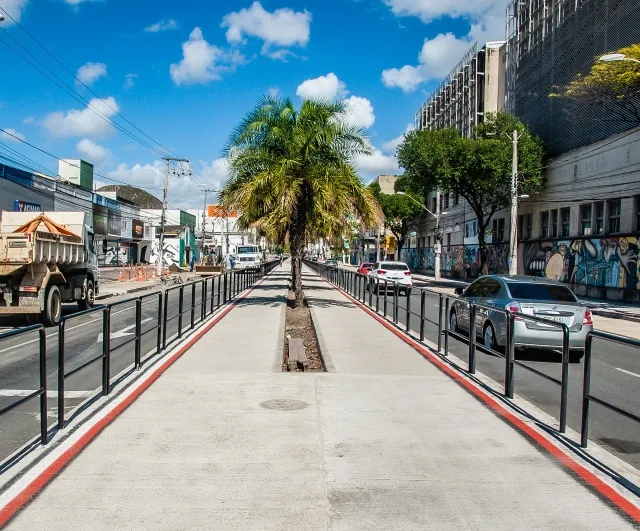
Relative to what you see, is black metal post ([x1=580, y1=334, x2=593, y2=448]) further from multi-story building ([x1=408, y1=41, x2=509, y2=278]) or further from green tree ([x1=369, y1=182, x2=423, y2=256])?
green tree ([x1=369, y1=182, x2=423, y2=256])

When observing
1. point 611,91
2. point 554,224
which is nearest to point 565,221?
point 554,224

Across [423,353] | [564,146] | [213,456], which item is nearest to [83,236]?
[423,353]

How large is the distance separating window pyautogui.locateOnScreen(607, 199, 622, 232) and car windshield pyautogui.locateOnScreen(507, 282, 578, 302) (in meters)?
22.3

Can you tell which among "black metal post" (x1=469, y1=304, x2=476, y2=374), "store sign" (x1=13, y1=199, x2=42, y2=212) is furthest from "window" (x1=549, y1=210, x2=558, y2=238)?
"black metal post" (x1=469, y1=304, x2=476, y2=374)

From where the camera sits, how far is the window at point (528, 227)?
141 ft

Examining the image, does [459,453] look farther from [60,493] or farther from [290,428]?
[60,493]

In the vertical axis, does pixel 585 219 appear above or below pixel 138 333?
above

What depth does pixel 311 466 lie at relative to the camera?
552 centimetres

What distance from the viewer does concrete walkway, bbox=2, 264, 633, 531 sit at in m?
4.48

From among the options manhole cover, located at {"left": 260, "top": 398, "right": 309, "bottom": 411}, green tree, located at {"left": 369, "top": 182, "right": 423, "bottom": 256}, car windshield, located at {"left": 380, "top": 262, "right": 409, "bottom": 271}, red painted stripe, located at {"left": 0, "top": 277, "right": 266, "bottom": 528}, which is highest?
green tree, located at {"left": 369, "top": 182, "right": 423, "bottom": 256}

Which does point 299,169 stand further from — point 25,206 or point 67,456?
point 25,206

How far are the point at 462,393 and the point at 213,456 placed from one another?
3985 mm

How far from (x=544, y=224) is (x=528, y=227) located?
2240 mm

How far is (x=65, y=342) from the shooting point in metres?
6.73
